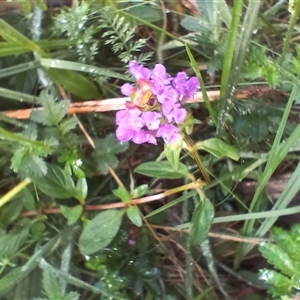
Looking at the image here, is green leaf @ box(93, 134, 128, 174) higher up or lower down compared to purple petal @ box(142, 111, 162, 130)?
lower down

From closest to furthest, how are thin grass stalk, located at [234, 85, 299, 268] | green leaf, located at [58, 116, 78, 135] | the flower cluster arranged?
1. the flower cluster
2. thin grass stalk, located at [234, 85, 299, 268]
3. green leaf, located at [58, 116, 78, 135]

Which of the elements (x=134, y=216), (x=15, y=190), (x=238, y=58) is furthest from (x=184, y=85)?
(x=15, y=190)

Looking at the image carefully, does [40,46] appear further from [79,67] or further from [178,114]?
[178,114]

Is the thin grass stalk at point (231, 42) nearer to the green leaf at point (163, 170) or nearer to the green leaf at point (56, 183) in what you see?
the green leaf at point (163, 170)

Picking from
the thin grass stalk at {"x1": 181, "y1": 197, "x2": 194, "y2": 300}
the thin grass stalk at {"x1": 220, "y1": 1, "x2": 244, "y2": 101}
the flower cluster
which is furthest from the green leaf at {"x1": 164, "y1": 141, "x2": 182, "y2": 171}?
the thin grass stalk at {"x1": 181, "y1": 197, "x2": 194, "y2": 300}

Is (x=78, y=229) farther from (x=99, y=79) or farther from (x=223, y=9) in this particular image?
(x=223, y=9)

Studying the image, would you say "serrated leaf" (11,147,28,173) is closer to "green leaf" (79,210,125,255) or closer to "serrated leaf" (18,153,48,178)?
"serrated leaf" (18,153,48,178)
